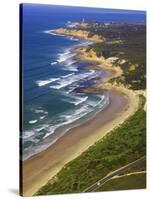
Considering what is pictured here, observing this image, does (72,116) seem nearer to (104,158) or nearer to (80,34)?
(104,158)

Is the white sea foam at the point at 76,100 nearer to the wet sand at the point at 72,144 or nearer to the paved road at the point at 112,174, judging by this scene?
the wet sand at the point at 72,144

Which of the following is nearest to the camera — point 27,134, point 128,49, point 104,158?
point 27,134

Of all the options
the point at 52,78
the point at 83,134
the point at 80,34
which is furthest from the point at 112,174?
the point at 80,34

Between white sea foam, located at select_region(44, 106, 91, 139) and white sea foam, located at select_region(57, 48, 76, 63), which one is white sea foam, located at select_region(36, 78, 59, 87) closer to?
white sea foam, located at select_region(57, 48, 76, 63)

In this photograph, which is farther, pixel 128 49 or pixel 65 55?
pixel 128 49

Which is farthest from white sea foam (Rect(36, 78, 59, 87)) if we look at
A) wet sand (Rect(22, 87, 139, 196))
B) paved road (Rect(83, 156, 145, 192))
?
paved road (Rect(83, 156, 145, 192))

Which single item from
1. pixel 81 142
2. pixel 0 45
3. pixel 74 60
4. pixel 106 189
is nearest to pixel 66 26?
pixel 74 60
